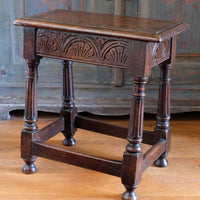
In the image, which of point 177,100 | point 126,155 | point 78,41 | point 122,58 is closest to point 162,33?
point 122,58

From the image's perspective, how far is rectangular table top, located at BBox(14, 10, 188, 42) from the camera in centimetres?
183

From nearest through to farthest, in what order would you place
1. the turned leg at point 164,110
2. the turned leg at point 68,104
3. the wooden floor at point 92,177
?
the wooden floor at point 92,177
the turned leg at point 164,110
the turned leg at point 68,104

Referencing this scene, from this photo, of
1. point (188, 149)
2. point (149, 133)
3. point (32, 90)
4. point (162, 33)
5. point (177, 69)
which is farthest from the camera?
point (177, 69)

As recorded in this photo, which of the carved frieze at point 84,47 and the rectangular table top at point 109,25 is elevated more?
the rectangular table top at point 109,25

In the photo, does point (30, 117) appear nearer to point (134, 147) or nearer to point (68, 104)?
point (68, 104)

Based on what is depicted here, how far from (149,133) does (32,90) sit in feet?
2.21

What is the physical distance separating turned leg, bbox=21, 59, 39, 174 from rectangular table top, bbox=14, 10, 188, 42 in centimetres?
21

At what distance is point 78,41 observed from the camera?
1984 millimetres

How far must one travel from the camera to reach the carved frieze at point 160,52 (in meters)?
1.93

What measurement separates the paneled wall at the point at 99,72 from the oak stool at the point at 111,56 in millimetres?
560

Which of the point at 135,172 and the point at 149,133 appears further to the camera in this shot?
the point at 149,133

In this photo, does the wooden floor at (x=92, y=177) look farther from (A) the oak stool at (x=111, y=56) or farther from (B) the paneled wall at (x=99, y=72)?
(B) the paneled wall at (x=99, y=72)

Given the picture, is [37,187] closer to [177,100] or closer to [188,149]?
[188,149]

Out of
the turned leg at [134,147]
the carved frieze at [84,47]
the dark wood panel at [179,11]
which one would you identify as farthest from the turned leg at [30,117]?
the dark wood panel at [179,11]
